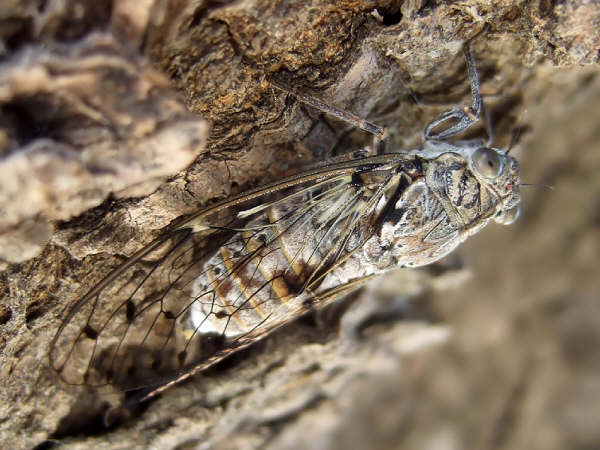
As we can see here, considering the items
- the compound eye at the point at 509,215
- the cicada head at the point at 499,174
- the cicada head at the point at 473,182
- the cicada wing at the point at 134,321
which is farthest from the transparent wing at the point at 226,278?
the compound eye at the point at 509,215

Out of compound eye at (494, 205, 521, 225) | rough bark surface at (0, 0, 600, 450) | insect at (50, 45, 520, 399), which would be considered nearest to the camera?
rough bark surface at (0, 0, 600, 450)

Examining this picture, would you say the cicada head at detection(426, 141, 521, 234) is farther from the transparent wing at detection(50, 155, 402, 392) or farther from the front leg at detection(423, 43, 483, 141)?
the transparent wing at detection(50, 155, 402, 392)

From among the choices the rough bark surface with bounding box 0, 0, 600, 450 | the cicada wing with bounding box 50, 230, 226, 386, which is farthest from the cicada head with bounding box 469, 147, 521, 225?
the cicada wing with bounding box 50, 230, 226, 386

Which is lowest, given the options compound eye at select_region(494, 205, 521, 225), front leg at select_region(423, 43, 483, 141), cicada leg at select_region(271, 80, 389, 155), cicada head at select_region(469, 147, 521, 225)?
compound eye at select_region(494, 205, 521, 225)

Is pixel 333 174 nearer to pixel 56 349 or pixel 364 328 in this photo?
pixel 364 328

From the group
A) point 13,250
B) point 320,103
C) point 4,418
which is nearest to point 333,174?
point 320,103

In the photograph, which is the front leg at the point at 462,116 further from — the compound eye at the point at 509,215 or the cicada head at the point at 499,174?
the compound eye at the point at 509,215

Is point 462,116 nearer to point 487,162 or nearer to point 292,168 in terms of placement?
point 487,162
